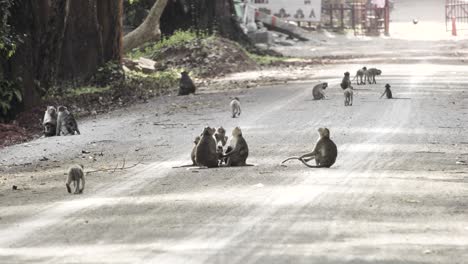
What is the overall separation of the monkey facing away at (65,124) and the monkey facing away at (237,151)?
22.3 ft

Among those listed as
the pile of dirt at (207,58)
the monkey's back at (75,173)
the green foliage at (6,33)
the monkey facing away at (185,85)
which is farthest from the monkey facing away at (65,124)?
the pile of dirt at (207,58)

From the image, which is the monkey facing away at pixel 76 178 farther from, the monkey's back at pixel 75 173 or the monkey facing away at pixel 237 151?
the monkey facing away at pixel 237 151

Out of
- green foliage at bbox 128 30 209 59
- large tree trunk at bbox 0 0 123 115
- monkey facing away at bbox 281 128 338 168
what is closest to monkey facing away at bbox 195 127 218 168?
monkey facing away at bbox 281 128 338 168

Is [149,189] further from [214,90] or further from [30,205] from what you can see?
[214,90]

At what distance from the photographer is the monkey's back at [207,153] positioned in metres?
16.2

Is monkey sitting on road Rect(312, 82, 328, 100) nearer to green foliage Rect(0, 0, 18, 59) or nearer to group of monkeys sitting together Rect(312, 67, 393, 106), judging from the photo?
group of monkeys sitting together Rect(312, 67, 393, 106)

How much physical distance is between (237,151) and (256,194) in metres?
2.48

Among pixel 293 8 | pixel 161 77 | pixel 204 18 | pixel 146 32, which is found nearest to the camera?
pixel 161 77

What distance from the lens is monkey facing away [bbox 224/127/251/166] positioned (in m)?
16.3

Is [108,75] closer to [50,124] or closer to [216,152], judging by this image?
[50,124]

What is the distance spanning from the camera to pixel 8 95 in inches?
1037

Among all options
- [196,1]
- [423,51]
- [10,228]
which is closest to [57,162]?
[10,228]

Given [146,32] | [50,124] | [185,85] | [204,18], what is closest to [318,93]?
[185,85]

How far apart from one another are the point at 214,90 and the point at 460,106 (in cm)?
862
